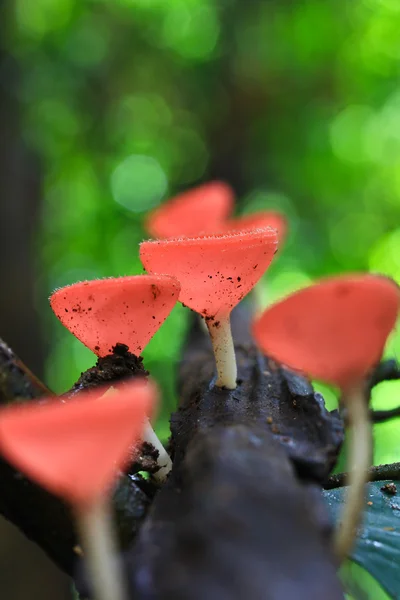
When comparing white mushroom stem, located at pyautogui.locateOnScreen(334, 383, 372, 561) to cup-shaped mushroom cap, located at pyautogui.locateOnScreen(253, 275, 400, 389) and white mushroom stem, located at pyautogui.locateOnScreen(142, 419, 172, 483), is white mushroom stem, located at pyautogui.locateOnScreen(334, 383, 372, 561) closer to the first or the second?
cup-shaped mushroom cap, located at pyautogui.locateOnScreen(253, 275, 400, 389)

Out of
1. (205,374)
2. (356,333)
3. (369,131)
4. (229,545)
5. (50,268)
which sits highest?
(369,131)

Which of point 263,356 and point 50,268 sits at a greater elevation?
point 50,268

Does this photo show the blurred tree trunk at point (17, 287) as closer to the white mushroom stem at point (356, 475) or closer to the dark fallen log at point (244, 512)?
the dark fallen log at point (244, 512)

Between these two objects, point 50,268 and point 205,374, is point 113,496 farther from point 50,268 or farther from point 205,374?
point 50,268

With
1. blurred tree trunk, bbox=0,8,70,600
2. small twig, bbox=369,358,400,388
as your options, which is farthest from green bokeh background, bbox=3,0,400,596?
small twig, bbox=369,358,400,388

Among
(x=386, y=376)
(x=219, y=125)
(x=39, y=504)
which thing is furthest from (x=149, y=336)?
(x=219, y=125)

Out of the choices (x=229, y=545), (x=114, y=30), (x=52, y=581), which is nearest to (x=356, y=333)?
(x=229, y=545)

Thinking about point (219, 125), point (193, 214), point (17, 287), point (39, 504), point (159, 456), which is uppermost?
point (219, 125)

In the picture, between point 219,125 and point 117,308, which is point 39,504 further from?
point 219,125
